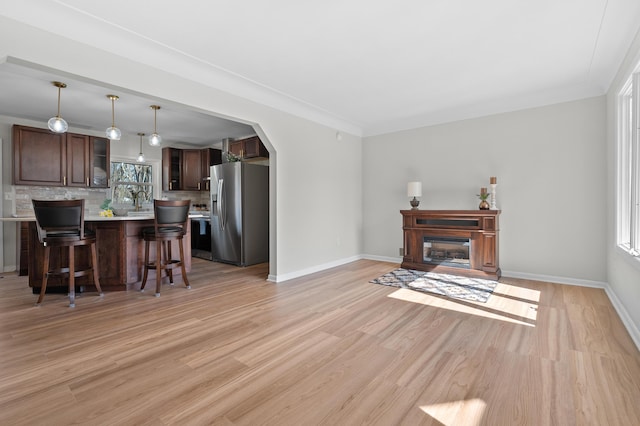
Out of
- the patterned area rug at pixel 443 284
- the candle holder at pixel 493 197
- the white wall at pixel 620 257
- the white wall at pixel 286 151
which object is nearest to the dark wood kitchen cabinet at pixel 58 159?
the white wall at pixel 286 151

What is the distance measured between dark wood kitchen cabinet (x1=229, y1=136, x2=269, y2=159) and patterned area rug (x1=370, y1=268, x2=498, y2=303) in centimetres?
314

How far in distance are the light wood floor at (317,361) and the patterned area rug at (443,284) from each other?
0.82 ft

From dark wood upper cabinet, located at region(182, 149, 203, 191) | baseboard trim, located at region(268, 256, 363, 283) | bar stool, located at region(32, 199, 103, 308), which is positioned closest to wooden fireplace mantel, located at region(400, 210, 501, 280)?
baseboard trim, located at region(268, 256, 363, 283)

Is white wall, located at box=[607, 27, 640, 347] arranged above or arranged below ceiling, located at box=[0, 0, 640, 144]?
below

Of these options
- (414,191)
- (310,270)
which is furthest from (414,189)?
(310,270)

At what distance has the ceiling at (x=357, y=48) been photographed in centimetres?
223

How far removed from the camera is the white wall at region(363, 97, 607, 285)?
3.75 meters

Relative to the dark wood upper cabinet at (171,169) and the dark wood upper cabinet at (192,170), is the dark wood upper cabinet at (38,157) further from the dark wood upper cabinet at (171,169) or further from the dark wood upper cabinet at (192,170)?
the dark wood upper cabinet at (192,170)

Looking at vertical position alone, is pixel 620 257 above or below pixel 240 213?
below

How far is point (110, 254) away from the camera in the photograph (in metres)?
3.67

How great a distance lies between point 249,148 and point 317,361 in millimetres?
4579

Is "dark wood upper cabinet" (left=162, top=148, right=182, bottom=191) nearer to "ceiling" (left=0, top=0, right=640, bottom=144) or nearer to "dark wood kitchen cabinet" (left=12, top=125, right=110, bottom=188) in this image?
"dark wood kitchen cabinet" (left=12, top=125, right=110, bottom=188)

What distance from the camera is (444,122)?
485 cm

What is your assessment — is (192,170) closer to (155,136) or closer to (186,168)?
(186,168)
